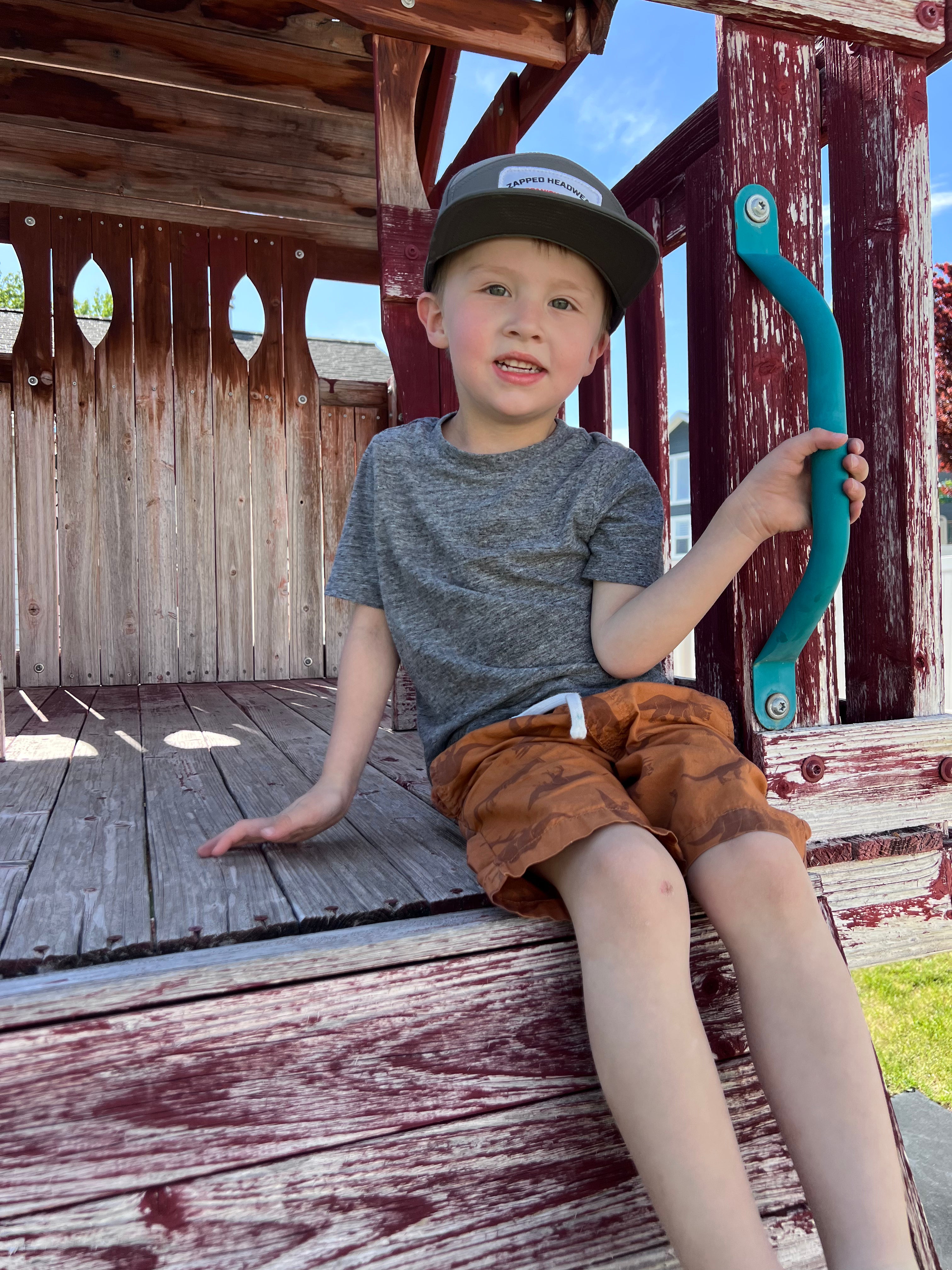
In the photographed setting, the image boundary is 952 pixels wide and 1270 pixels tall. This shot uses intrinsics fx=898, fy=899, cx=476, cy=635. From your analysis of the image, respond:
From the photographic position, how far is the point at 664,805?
1169mm

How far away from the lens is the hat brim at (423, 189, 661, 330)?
134cm

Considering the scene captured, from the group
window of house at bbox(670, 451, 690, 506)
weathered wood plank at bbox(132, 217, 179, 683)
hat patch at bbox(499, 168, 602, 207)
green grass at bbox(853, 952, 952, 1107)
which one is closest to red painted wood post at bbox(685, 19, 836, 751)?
hat patch at bbox(499, 168, 602, 207)

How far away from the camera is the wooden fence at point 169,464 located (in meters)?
3.79

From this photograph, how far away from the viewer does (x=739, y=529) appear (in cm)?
122

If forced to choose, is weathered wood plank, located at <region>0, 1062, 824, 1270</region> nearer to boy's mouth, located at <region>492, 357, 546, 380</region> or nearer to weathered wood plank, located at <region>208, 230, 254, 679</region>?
boy's mouth, located at <region>492, 357, 546, 380</region>

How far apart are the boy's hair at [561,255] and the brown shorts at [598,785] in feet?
2.12

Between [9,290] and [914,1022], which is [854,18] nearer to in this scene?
[914,1022]

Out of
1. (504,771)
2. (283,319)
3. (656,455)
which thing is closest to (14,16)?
(283,319)

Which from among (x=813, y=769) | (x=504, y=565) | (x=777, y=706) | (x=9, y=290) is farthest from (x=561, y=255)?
(x=9, y=290)

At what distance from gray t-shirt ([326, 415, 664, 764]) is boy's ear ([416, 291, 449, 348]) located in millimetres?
181

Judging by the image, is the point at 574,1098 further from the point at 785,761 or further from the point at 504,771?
the point at 785,761

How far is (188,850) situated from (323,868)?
0.76 feet

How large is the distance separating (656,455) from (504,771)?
1448 mm

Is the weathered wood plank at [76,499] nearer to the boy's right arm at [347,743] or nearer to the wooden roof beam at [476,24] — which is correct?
the wooden roof beam at [476,24]
